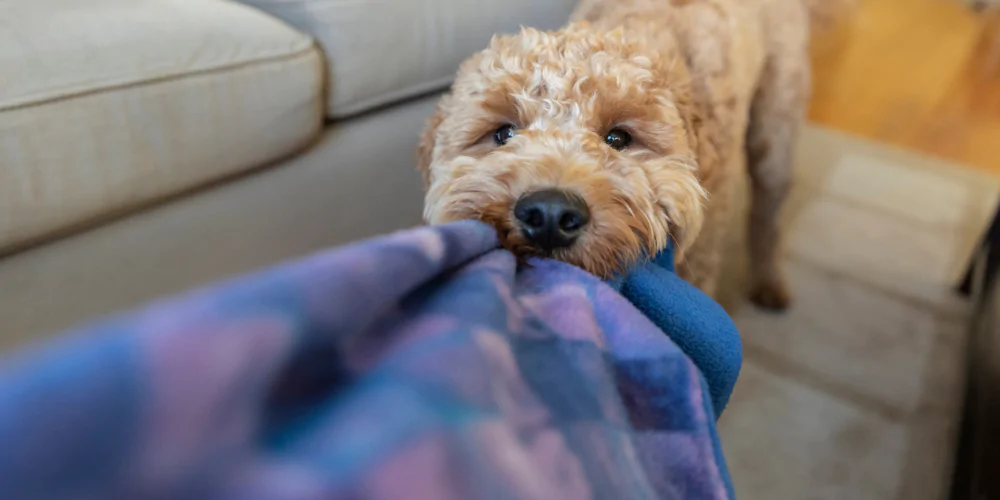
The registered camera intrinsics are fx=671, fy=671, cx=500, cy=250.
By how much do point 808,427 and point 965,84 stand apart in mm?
2611

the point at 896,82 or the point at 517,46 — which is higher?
the point at 517,46

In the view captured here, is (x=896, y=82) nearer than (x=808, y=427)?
No

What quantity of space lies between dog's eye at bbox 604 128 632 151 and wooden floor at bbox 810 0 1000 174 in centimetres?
202

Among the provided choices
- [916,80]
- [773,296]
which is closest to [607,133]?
[773,296]

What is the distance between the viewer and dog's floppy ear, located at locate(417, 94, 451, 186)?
1020 millimetres

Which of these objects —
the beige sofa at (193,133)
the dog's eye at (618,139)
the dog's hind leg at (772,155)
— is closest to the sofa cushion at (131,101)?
the beige sofa at (193,133)

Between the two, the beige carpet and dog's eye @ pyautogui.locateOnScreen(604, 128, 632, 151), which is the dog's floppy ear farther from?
the beige carpet

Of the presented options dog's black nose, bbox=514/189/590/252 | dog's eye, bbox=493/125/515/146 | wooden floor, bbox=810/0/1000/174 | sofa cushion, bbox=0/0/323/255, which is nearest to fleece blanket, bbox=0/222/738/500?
dog's black nose, bbox=514/189/590/252

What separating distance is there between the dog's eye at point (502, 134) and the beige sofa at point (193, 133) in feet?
1.26

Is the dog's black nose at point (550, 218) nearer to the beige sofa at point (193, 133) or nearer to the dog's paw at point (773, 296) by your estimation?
the beige sofa at point (193, 133)

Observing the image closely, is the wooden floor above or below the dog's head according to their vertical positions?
below

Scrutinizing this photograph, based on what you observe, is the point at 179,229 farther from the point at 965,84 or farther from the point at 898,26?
the point at 898,26

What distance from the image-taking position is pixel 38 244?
901 millimetres

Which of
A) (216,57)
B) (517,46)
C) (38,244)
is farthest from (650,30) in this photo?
(38,244)
